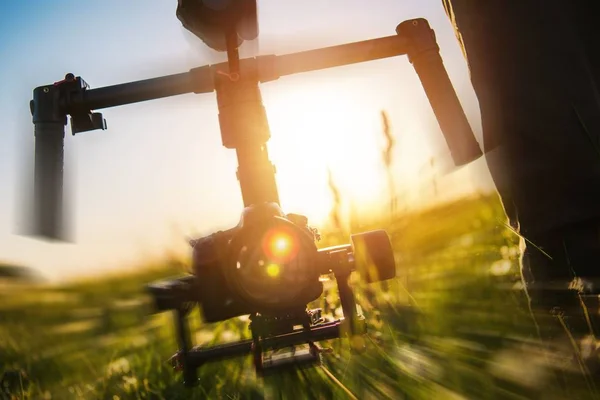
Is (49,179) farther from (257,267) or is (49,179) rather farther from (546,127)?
(546,127)

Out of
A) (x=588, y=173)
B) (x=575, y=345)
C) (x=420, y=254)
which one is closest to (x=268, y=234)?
(x=575, y=345)

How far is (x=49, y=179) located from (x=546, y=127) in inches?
80.6

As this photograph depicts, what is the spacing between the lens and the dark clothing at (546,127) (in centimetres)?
146

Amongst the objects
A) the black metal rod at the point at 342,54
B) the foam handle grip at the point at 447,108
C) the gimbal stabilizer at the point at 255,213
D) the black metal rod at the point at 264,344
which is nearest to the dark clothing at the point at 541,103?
the foam handle grip at the point at 447,108

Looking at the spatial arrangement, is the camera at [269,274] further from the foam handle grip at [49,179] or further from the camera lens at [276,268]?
the foam handle grip at [49,179]

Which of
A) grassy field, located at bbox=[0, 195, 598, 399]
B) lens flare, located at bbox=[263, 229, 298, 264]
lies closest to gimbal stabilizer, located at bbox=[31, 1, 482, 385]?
lens flare, located at bbox=[263, 229, 298, 264]

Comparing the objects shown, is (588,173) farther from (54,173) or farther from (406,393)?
(54,173)

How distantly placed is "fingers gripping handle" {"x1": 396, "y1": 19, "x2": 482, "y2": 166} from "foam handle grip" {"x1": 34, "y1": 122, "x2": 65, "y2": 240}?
1737 mm

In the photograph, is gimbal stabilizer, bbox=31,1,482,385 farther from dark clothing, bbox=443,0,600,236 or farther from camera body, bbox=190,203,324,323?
dark clothing, bbox=443,0,600,236

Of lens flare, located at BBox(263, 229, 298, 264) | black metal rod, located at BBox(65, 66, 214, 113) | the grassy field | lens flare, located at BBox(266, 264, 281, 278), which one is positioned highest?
black metal rod, located at BBox(65, 66, 214, 113)

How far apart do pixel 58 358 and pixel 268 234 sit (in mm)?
643

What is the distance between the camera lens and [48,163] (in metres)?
1.93

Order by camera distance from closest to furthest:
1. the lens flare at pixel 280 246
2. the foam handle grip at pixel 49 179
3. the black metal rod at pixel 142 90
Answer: the lens flare at pixel 280 246
the foam handle grip at pixel 49 179
the black metal rod at pixel 142 90

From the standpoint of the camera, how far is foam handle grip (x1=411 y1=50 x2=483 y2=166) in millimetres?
1858
